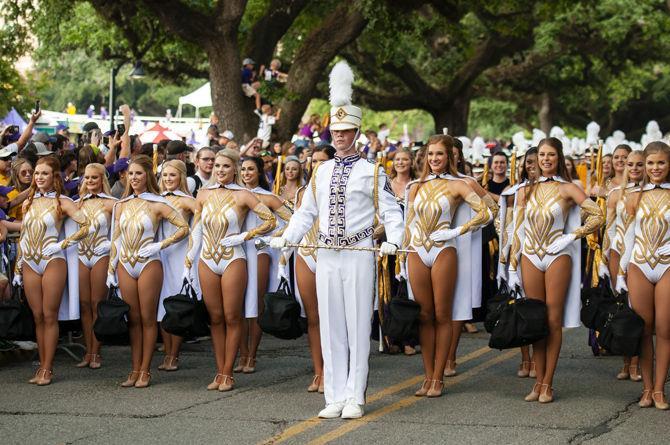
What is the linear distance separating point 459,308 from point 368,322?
4.16 ft

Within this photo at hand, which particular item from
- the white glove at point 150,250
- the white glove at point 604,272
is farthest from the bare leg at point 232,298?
the white glove at point 604,272

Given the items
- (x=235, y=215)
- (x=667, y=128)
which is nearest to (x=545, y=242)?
(x=235, y=215)

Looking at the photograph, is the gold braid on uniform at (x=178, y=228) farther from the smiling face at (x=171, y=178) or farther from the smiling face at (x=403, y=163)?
the smiling face at (x=403, y=163)

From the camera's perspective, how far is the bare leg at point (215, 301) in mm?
10562

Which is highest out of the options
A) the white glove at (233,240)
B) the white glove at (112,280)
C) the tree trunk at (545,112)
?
the tree trunk at (545,112)

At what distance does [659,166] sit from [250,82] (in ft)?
43.7

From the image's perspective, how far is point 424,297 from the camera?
33.6 feet

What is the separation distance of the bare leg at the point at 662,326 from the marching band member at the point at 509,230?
1321mm

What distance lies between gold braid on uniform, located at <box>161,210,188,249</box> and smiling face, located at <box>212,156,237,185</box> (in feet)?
1.49

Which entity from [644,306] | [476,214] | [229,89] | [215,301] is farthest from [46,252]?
[229,89]

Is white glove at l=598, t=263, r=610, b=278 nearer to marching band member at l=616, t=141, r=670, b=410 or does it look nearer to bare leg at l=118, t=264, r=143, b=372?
marching band member at l=616, t=141, r=670, b=410

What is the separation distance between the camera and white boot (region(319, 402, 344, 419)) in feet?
29.8

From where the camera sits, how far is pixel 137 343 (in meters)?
10.8

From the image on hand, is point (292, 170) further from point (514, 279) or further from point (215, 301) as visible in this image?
point (514, 279)
